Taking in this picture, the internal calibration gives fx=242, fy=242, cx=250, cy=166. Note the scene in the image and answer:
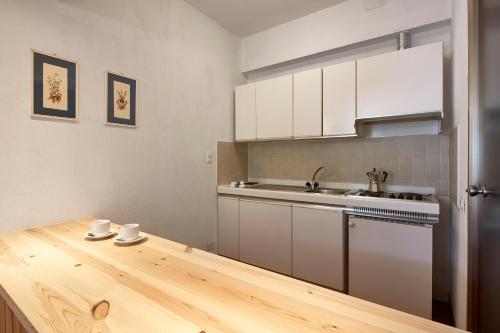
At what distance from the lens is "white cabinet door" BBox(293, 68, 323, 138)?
2.35 m

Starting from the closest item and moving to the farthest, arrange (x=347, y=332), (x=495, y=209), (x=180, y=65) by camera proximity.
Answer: (x=347, y=332), (x=495, y=209), (x=180, y=65)

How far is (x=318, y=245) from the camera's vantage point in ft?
6.86

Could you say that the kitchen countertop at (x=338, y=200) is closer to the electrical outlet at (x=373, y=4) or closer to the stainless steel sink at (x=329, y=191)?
the stainless steel sink at (x=329, y=191)

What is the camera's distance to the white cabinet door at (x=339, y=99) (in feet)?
7.10

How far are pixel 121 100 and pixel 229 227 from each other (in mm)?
1617

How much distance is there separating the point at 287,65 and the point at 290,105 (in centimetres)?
68

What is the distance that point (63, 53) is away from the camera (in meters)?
1.52

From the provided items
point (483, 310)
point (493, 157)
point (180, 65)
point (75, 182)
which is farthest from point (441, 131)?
point (75, 182)

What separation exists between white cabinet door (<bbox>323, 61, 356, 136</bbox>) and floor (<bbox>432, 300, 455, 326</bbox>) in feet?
5.15

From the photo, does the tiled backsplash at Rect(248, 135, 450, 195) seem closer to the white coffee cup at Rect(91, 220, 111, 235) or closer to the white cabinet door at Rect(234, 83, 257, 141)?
the white cabinet door at Rect(234, 83, 257, 141)

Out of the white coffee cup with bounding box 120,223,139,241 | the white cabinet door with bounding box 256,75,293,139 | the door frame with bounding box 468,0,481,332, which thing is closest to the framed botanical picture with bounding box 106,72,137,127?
the white coffee cup with bounding box 120,223,139,241

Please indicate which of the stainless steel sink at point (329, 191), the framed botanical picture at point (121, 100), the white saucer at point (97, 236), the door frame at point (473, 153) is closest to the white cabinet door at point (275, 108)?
the stainless steel sink at point (329, 191)

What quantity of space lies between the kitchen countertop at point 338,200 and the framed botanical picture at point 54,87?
1.57m

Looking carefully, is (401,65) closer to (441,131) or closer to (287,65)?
(441,131)
